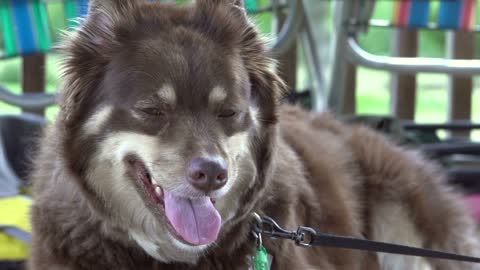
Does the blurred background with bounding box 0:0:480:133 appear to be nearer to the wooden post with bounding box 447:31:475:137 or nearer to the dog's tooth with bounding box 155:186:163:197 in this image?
the wooden post with bounding box 447:31:475:137

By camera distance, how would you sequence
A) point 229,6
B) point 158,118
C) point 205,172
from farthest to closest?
point 229,6 < point 158,118 < point 205,172

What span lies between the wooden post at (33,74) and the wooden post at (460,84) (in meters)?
3.31

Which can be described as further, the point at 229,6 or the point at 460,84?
the point at 460,84

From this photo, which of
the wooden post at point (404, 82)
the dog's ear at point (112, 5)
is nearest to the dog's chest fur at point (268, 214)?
the dog's ear at point (112, 5)

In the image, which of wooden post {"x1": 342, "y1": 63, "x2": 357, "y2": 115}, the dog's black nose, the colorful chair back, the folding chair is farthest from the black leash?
wooden post {"x1": 342, "y1": 63, "x2": 357, "y2": 115}

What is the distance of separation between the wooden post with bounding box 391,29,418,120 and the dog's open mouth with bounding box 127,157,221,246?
3.98m

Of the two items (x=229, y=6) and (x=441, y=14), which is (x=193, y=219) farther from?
(x=441, y=14)

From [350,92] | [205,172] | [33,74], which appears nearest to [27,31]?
[33,74]

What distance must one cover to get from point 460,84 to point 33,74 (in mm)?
3477

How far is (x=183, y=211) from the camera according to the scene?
247 cm

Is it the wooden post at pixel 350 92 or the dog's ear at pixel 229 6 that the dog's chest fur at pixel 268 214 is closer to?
the dog's ear at pixel 229 6

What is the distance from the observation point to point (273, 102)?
8.95 ft

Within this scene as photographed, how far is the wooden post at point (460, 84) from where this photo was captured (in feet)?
19.8

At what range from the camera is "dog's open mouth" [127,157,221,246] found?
8.05ft
